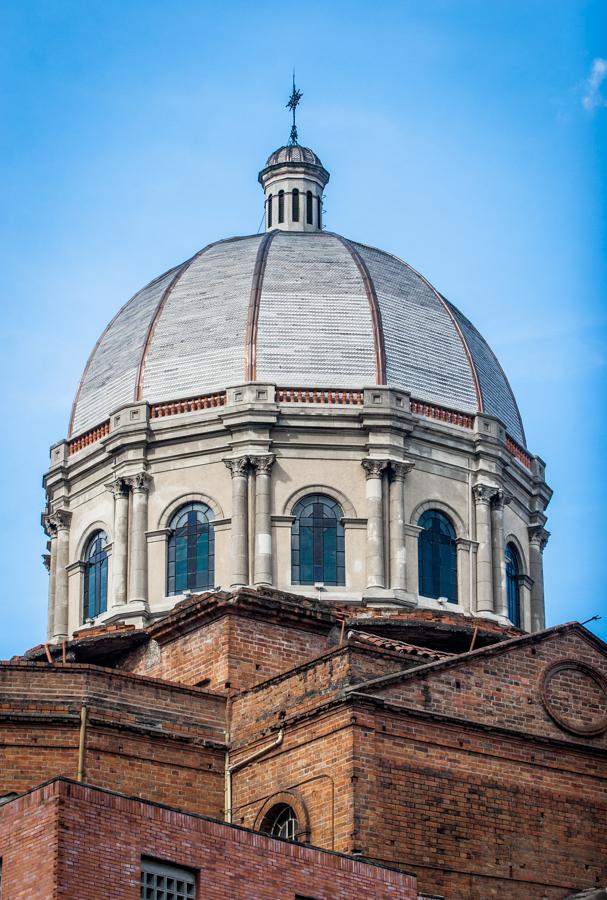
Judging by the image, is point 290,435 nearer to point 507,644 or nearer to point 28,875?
point 507,644

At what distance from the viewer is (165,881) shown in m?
42.2

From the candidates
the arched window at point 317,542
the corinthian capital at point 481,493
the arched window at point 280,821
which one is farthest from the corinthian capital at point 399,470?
the arched window at point 280,821

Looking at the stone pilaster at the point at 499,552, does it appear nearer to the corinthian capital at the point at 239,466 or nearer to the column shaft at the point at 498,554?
the column shaft at the point at 498,554

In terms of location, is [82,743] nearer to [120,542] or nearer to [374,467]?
[120,542]

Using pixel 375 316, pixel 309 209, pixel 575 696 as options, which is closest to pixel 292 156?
pixel 309 209

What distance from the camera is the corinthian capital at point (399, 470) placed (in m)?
66.6

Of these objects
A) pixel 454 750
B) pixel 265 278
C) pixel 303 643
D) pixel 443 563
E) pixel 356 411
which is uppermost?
pixel 265 278

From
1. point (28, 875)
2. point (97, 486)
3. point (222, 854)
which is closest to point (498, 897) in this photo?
point (222, 854)

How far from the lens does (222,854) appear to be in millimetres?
43156

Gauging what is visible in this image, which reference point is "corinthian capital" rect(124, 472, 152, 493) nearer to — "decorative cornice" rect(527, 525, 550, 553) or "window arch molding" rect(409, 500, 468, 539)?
"window arch molding" rect(409, 500, 468, 539)

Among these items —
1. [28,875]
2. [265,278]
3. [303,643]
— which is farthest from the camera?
[265,278]

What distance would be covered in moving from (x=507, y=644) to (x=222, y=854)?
38.0 feet

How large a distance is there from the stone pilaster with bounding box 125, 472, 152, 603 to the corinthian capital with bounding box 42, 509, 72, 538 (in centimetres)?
368

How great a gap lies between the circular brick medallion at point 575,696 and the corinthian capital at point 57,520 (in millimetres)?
22255
